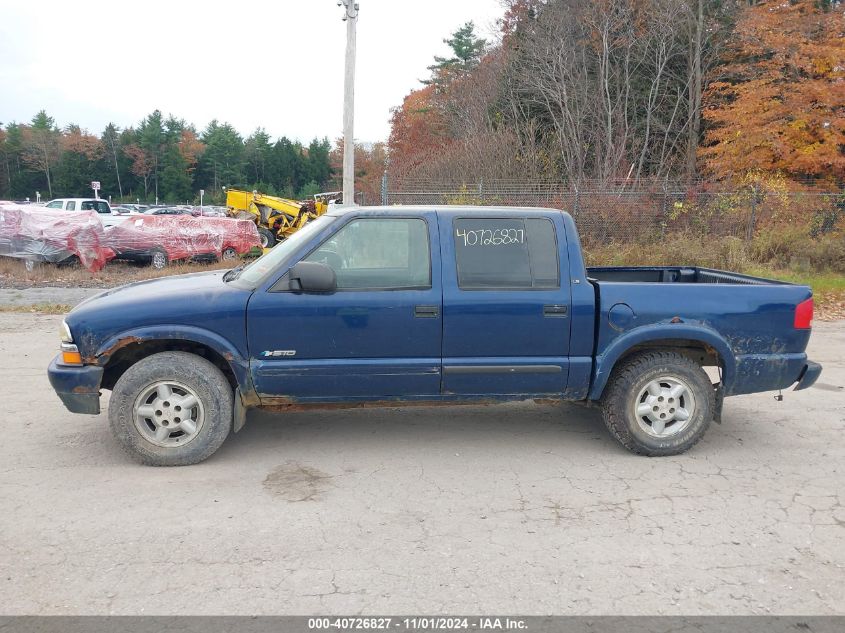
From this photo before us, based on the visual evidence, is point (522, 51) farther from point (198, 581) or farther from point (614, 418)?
point (198, 581)

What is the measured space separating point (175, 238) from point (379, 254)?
47.3ft

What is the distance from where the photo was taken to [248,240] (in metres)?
19.0

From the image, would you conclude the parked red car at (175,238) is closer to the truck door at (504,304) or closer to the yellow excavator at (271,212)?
the yellow excavator at (271,212)

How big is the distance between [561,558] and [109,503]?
8.84ft

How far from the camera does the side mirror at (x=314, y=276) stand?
4332 millimetres

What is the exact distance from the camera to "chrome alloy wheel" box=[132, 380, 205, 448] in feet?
14.5

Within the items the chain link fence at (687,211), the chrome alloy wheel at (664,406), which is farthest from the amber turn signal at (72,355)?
the chain link fence at (687,211)

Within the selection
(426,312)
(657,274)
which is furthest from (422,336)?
(657,274)

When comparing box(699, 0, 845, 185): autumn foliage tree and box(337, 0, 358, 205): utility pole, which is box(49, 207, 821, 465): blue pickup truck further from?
box(699, 0, 845, 185): autumn foliage tree

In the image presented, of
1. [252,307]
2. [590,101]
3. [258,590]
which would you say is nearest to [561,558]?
[258,590]

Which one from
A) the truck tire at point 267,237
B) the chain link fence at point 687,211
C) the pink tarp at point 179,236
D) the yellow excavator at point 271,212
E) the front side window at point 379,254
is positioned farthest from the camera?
the yellow excavator at point 271,212

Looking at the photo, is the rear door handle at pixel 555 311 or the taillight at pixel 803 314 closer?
the rear door handle at pixel 555 311

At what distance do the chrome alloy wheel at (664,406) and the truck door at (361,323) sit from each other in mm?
1538
